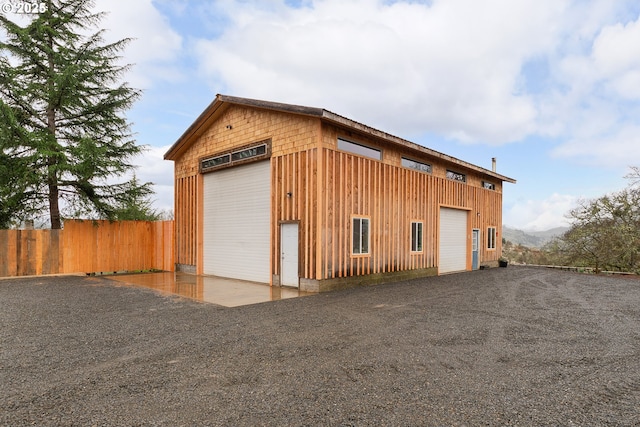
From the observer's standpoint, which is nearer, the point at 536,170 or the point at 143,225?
the point at 143,225

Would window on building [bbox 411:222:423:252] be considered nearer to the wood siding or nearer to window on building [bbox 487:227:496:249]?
the wood siding

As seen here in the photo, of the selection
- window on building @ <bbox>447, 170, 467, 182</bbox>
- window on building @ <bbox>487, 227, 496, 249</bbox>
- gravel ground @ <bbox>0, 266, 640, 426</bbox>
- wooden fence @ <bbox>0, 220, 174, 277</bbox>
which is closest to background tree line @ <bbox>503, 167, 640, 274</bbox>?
window on building @ <bbox>487, 227, 496, 249</bbox>

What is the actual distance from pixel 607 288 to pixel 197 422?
12.3 metres

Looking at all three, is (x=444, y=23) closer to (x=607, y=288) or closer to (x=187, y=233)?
(x=607, y=288)

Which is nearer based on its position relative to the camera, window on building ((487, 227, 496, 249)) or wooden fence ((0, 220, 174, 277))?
wooden fence ((0, 220, 174, 277))

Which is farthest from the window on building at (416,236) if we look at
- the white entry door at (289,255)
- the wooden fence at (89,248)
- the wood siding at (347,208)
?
the wooden fence at (89,248)

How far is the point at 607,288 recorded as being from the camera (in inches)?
398

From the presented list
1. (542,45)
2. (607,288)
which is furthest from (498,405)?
(542,45)

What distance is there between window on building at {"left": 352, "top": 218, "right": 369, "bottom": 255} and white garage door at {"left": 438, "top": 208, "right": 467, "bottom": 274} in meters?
4.84

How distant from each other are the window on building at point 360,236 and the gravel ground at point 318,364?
2.66 m

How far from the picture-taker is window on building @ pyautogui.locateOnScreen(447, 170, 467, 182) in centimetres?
1392

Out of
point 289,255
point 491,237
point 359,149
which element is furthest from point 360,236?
point 491,237

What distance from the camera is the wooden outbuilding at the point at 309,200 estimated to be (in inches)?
352

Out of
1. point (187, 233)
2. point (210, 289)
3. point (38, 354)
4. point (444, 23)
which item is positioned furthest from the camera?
point (187, 233)
